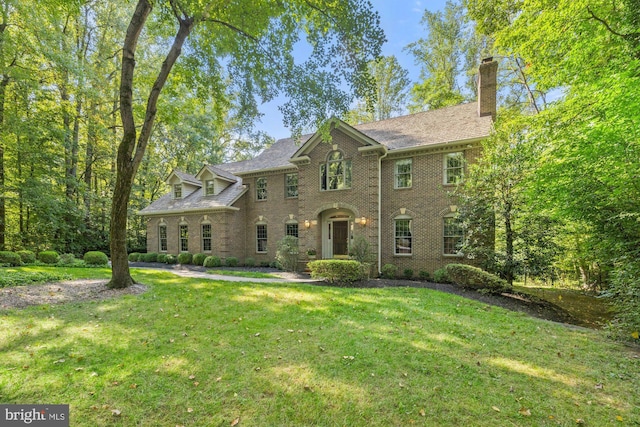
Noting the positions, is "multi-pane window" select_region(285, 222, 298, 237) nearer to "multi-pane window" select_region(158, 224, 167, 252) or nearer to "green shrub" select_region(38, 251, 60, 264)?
"multi-pane window" select_region(158, 224, 167, 252)

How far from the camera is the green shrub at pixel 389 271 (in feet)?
41.5

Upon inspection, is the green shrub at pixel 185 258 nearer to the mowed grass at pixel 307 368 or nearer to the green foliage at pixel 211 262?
the green foliage at pixel 211 262

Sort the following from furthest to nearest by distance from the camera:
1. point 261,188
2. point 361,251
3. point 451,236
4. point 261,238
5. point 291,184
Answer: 1. point 261,188
2. point 261,238
3. point 291,184
4. point 361,251
5. point 451,236

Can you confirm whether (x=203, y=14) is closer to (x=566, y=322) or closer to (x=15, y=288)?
(x=15, y=288)

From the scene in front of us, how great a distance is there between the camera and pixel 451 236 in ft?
40.4

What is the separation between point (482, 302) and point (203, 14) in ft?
41.1

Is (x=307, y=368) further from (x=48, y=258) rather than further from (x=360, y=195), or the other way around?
(x=48, y=258)

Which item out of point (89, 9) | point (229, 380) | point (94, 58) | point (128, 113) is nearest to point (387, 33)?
point (128, 113)

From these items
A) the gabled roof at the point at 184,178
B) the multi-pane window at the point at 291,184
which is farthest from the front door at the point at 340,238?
the gabled roof at the point at 184,178

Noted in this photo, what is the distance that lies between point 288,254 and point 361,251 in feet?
12.3

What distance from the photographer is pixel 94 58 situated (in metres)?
20.2

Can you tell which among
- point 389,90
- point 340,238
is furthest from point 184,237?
point 389,90

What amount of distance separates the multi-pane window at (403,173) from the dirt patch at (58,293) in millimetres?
11378

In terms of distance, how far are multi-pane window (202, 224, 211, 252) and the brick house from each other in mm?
65
